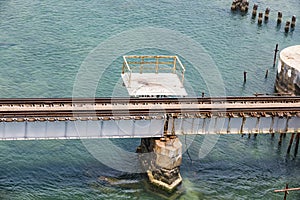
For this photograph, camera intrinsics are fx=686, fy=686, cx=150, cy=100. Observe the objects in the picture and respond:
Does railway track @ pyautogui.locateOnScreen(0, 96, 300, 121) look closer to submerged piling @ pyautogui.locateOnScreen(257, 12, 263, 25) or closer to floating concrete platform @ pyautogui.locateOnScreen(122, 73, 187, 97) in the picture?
floating concrete platform @ pyautogui.locateOnScreen(122, 73, 187, 97)

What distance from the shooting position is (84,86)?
79.1 m

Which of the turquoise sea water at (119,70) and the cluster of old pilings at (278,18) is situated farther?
the cluster of old pilings at (278,18)

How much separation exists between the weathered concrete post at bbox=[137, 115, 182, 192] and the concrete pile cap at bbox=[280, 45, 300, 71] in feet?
82.2

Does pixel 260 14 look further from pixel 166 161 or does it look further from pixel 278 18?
pixel 166 161

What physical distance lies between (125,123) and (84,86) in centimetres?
2238

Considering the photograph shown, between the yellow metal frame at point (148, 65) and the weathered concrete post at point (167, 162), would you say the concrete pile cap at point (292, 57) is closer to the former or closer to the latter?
the yellow metal frame at point (148, 65)

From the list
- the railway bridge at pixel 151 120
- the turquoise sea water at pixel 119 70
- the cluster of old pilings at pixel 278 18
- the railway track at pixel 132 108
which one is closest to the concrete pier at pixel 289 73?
the turquoise sea water at pixel 119 70

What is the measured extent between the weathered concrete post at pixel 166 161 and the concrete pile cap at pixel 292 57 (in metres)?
25.1

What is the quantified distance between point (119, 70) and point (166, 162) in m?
27.3

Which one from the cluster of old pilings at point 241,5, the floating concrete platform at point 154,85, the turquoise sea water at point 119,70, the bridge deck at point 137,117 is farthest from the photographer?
the cluster of old pilings at point 241,5

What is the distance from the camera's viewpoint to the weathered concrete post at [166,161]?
58.7m

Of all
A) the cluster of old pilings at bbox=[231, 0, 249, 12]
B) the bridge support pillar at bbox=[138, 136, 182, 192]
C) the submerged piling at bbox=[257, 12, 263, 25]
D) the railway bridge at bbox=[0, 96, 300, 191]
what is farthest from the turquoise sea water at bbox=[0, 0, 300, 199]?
the railway bridge at bbox=[0, 96, 300, 191]

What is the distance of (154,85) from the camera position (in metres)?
62.3

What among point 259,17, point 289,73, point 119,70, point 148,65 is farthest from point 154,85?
point 259,17
